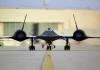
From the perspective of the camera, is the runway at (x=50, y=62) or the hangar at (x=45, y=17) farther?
the hangar at (x=45, y=17)

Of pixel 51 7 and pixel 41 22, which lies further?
pixel 51 7

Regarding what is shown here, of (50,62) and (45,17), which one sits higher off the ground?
(45,17)

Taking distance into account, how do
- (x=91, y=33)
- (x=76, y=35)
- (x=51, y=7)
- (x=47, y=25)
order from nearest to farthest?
(x=76, y=35)
(x=91, y=33)
(x=47, y=25)
(x=51, y=7)

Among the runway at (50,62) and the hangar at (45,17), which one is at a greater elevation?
the hangar at (45,17)

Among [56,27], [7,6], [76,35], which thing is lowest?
[76,35]

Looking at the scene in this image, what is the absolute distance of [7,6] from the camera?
30.3m

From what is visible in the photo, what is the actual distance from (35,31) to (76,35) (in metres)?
13.6

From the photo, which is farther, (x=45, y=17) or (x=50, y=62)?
(x=45, y=17)

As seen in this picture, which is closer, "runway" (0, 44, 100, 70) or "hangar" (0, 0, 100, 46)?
"runway" (0, 44, 100, 70)

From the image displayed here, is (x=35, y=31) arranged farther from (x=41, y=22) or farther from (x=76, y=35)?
(x=76, y=35)

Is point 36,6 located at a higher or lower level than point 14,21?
higher

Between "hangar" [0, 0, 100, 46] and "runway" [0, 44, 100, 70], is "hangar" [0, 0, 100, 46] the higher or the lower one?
the higher one

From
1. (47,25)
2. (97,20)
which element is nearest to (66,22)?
(47,25)

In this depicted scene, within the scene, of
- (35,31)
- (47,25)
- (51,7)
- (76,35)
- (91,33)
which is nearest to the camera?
(76,35)
